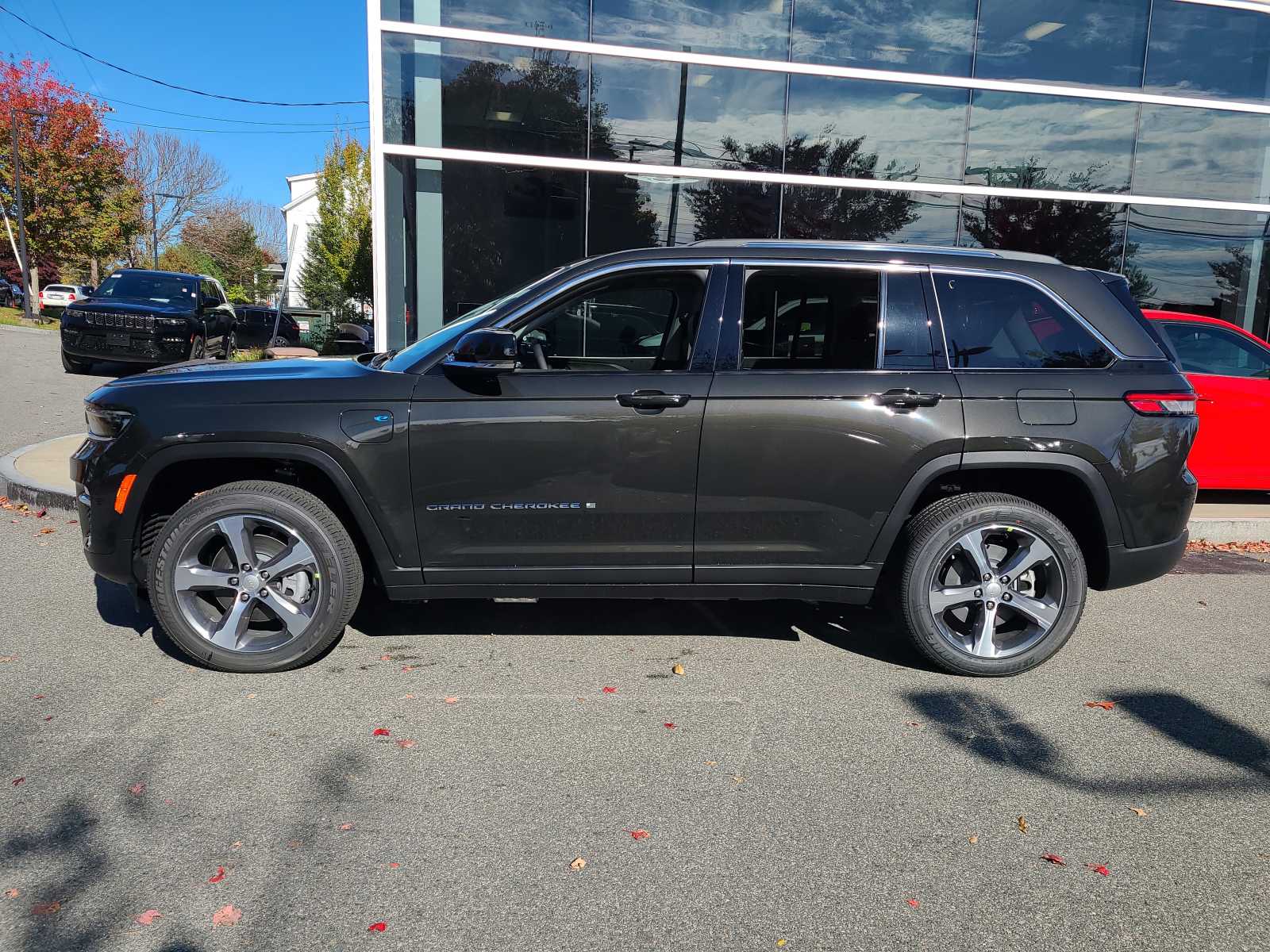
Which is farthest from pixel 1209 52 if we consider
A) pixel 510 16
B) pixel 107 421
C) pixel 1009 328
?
A: pixel 107 421

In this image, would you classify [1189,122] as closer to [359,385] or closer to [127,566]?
[359,385]

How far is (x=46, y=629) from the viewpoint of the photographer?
4.55 metres

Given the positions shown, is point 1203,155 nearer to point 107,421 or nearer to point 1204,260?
point 1204,260

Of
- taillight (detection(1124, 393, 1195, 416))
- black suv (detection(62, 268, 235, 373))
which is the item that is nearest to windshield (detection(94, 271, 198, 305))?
black suv (detection(62, 268, 235, 373))

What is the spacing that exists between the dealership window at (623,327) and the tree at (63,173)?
37685 mm

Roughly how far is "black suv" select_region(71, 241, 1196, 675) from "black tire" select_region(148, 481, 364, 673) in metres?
0.01

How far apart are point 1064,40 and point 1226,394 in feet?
27.1

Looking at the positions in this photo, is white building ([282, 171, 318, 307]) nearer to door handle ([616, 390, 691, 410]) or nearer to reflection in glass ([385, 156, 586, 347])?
reflection in glass ([385, 156, 586, 347])

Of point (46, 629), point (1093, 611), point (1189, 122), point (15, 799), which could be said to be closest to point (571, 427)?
point (15, 799)

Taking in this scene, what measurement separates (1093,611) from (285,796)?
14.8 feet

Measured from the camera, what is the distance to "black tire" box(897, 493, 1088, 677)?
13.6 ft

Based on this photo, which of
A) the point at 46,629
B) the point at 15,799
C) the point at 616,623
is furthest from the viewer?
the point at 616,623

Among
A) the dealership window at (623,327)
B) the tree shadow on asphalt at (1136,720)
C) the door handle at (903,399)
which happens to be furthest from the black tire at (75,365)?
the tree shadow on asphalt at (1136,720)

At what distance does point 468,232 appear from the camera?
12297 mm
